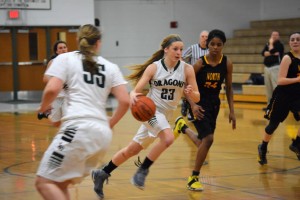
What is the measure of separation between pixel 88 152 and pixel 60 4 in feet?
57.2

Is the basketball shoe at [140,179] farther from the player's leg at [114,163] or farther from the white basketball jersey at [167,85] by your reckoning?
the white basketball jersey at [167,85]

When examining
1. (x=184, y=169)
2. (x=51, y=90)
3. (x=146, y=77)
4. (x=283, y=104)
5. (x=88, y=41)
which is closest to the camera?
(x=51, y=90)

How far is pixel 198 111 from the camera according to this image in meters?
7.58

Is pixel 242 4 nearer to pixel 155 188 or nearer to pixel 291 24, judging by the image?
pixel 291 24

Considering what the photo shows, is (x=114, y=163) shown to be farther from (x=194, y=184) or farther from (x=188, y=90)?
(x=188, y=90)

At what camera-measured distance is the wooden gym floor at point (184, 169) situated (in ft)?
23.6

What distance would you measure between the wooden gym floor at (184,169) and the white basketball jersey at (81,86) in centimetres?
221

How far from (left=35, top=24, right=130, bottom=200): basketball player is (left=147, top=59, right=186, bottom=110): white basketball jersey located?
214 cm

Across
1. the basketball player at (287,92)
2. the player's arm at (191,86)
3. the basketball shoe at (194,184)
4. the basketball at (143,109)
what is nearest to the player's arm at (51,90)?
the basketball at (143,109)

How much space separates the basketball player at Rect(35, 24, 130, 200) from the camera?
471 cm

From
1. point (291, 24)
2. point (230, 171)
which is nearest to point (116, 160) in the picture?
point (230, 171)

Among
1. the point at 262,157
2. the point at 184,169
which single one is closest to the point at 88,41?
the point at 184,169

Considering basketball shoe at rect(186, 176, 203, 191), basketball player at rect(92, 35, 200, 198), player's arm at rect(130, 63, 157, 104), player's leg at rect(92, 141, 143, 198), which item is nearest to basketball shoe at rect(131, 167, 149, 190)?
basketball player at rect(92, 35, 200, 198)

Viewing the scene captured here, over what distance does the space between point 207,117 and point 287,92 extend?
1799 mm
